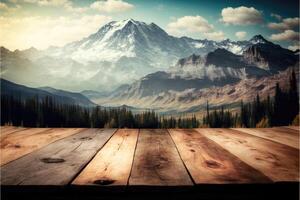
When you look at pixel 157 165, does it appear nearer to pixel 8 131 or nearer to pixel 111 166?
pixel 111 166

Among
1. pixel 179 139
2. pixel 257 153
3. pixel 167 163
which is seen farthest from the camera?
pixel 179 139

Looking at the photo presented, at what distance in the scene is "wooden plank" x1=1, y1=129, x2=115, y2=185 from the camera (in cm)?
186

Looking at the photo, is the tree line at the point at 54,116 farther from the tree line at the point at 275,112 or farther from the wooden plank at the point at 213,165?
the wooden plank at the point at 213,165

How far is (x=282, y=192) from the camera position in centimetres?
184

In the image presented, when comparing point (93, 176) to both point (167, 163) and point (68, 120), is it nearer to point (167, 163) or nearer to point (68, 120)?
point (167, 163)

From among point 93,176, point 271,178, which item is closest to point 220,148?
point 271,178

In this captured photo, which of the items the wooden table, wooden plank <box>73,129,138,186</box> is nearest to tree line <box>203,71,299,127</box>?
the wooden table

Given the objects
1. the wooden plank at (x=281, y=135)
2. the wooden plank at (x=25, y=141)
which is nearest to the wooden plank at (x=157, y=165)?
the wooden plank at (x=25, y=141)

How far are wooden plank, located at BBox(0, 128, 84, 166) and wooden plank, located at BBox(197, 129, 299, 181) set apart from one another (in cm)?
181

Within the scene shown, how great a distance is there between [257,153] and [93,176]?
1509 millimetres

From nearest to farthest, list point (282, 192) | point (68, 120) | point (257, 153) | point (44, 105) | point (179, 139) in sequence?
point (282, 192) → point (257, 153) → point (179, 139) → point (68, 120) → point (44, 105)

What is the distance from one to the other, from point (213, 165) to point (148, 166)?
473mm

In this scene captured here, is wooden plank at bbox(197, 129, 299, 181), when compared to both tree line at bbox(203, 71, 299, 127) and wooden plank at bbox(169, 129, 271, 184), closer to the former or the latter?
wooden plank at bbox(169, 129, 271, 184)

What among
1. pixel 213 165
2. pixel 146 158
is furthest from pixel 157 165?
pixel 213 165
